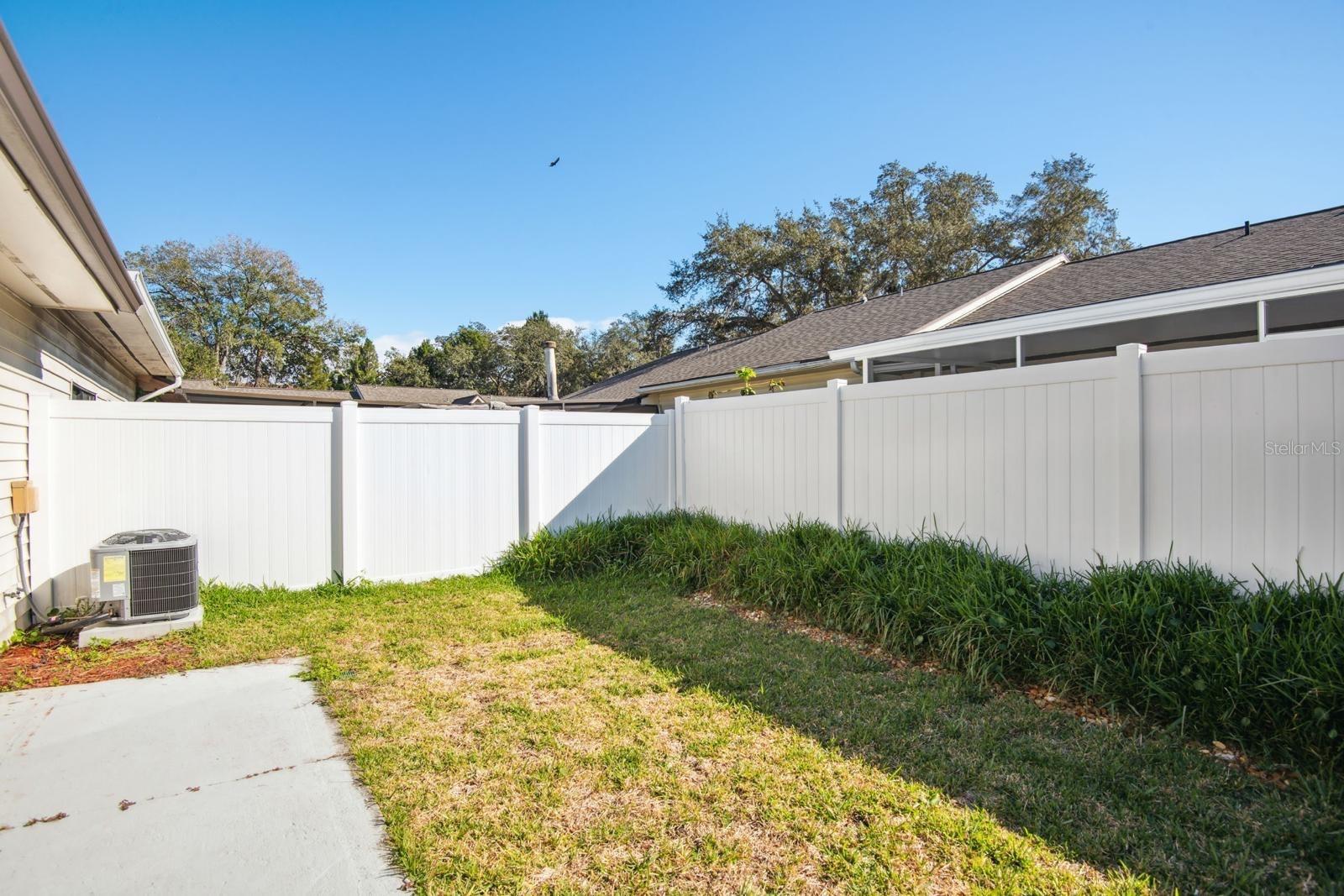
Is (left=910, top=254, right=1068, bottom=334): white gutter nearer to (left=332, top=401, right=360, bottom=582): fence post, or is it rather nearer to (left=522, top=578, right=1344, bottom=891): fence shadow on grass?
(left=522, top=578, right=1344, bottom=891): fence shadow on grass

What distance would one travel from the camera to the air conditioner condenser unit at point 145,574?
14.6ft

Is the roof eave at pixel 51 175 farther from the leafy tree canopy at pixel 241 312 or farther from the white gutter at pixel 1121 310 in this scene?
the leafy tree canopy at pixel 241 312

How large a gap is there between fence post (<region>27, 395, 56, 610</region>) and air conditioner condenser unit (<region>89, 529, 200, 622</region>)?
29 cm

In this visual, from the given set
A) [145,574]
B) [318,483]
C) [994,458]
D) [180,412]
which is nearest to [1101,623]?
[994,458]

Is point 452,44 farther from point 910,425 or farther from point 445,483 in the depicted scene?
point 910,425

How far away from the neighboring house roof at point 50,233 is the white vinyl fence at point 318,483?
921 mm

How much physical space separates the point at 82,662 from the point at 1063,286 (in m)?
11.6

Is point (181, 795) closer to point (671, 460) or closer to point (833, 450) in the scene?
point (833, 450)

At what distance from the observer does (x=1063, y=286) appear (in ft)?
31.3

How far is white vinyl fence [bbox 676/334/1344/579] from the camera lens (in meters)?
3.22

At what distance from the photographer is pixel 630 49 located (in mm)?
10602

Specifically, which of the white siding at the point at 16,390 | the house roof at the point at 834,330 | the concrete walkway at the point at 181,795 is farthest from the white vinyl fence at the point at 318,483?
the house roof at the point at 834,330

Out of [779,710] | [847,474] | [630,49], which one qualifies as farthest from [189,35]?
[779,710]

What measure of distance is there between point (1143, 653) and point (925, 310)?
912cm
